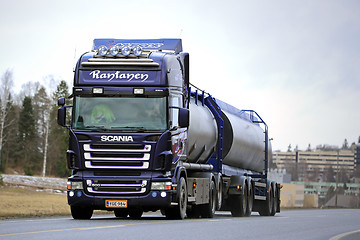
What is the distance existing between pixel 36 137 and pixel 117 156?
304ft

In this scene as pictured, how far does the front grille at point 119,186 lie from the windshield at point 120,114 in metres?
1.35

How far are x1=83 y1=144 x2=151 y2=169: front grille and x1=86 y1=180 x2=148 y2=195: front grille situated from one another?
1.27 feet

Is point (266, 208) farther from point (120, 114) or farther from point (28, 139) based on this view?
point (28, 139)

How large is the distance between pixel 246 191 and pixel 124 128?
35.9 feet

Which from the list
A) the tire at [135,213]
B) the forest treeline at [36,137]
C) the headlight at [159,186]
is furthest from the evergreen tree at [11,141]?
the headlight at [159,186]

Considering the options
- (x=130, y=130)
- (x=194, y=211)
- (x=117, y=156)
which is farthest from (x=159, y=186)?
(x=194, y=211)

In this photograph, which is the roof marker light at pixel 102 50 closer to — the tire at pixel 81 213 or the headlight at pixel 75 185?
the headlight at pixel 75 185

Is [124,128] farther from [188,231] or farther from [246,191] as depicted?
[246,191]

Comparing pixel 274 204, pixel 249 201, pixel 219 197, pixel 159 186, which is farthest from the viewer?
pixel 274 204

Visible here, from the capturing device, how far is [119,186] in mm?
19953

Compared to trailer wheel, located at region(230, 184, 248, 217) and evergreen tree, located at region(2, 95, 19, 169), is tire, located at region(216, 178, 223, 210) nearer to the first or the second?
trailer wheel, located at region(230, 184, 248, 217)

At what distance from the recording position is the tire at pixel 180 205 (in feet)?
68.6

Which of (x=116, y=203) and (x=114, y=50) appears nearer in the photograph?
(x=116, y=203)

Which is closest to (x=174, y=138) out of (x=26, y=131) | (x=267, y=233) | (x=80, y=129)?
(x=80, y=129)
